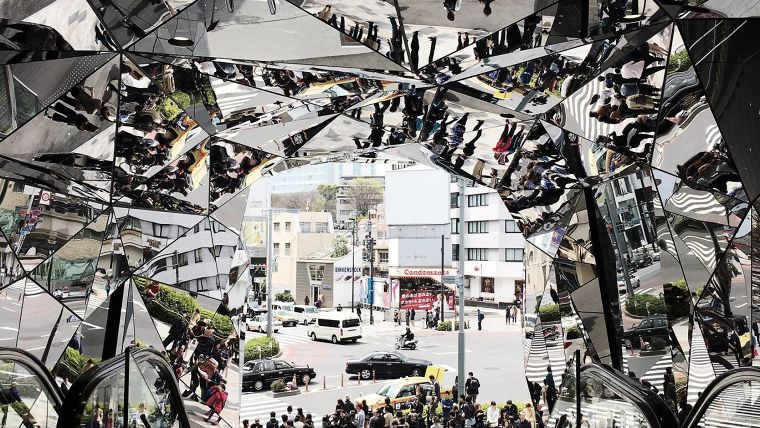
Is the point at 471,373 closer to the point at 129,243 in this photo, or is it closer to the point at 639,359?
the point at 639,359

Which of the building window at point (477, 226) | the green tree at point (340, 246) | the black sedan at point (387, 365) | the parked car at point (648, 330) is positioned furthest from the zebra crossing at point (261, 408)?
the parked car at point (648, 330)

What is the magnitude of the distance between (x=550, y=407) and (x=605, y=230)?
2596 mm

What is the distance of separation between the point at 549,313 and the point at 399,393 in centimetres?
631

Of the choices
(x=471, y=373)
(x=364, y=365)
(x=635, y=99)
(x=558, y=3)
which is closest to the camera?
(x=558, y=3)

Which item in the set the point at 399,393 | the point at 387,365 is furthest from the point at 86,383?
the point at 387,365

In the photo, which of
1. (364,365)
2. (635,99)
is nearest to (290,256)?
(364,365)

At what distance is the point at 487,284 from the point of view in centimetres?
1700

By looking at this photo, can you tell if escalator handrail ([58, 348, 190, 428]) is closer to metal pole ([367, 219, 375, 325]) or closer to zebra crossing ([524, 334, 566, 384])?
zebra crossing ([524, 334, 566, 384])

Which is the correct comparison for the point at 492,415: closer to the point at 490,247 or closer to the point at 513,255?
the point at 490,247

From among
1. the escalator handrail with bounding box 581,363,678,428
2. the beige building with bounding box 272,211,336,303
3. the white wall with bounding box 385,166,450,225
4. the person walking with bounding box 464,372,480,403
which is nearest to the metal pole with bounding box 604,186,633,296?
the escalator handrail with bounding box 581,363,678,428

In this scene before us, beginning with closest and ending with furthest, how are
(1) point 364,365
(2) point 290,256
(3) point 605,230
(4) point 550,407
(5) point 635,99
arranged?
1. (5) point 635,99
2. (3) point 605,230
3. (4) point 550,407
4. (1) point 364,365
5. (2) point 290,256

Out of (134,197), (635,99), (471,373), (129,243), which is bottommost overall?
(471,373)

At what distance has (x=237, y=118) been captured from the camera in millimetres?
7047

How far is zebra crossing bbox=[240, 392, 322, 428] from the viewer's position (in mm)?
13609
